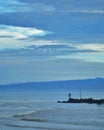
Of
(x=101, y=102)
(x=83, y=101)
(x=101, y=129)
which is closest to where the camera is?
(x=101, y=129)

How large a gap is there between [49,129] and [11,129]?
382 cm

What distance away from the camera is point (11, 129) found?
4969 cm

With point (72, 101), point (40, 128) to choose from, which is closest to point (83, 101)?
point (72, 101)

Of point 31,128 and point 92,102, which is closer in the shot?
point 31,128

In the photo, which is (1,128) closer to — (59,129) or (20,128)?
(20,128)

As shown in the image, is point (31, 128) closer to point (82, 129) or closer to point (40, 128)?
point (40, 128)

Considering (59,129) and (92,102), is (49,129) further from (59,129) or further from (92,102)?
(92,102)

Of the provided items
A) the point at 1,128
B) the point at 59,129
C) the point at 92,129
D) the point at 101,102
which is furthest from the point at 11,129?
the point at 101,102

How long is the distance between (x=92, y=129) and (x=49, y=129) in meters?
4.33

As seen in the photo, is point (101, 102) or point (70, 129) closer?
point (70, 129)

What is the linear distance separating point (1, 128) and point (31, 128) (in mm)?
3083

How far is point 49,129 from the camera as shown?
165 feet

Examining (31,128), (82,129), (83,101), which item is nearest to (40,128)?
(31,128)

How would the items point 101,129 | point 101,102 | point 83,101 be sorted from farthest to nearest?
point 83,101 < point 101,102 < point 101,129
